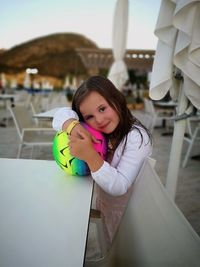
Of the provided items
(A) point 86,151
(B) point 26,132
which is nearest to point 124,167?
(A) point 86,151

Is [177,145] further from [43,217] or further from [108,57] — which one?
[108,57]

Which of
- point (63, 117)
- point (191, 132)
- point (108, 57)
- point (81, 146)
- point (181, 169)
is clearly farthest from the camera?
point (108, 57)

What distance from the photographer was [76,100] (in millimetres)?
1206

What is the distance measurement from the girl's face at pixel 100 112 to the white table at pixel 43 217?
30cm

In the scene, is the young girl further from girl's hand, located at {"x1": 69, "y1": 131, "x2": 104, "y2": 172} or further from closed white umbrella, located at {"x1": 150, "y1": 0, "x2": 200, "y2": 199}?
closed white umbrella, located at {"x1": 150, "y1": 0, "x2": 200, "y2": 199}

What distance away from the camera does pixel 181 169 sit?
3404mm

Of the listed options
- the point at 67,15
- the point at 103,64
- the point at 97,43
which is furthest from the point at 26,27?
the point at 103,64

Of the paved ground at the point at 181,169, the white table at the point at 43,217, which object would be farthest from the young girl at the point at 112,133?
the paved ground at the point at 181,169

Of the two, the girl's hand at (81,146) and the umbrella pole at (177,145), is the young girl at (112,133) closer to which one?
the girl's hand at (81,146)

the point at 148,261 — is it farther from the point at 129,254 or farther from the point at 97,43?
the point at 97,43

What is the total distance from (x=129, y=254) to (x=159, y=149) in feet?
12.9

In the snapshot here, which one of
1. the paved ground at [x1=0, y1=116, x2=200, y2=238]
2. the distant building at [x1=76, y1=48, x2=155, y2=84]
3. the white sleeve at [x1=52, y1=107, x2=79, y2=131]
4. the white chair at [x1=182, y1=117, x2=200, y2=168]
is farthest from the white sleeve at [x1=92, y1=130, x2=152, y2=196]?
the distant building at [x1=76, y1=48, x2=155, y2=84]

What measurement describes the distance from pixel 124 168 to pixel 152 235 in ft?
1.25

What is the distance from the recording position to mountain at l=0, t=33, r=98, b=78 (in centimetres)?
1848
